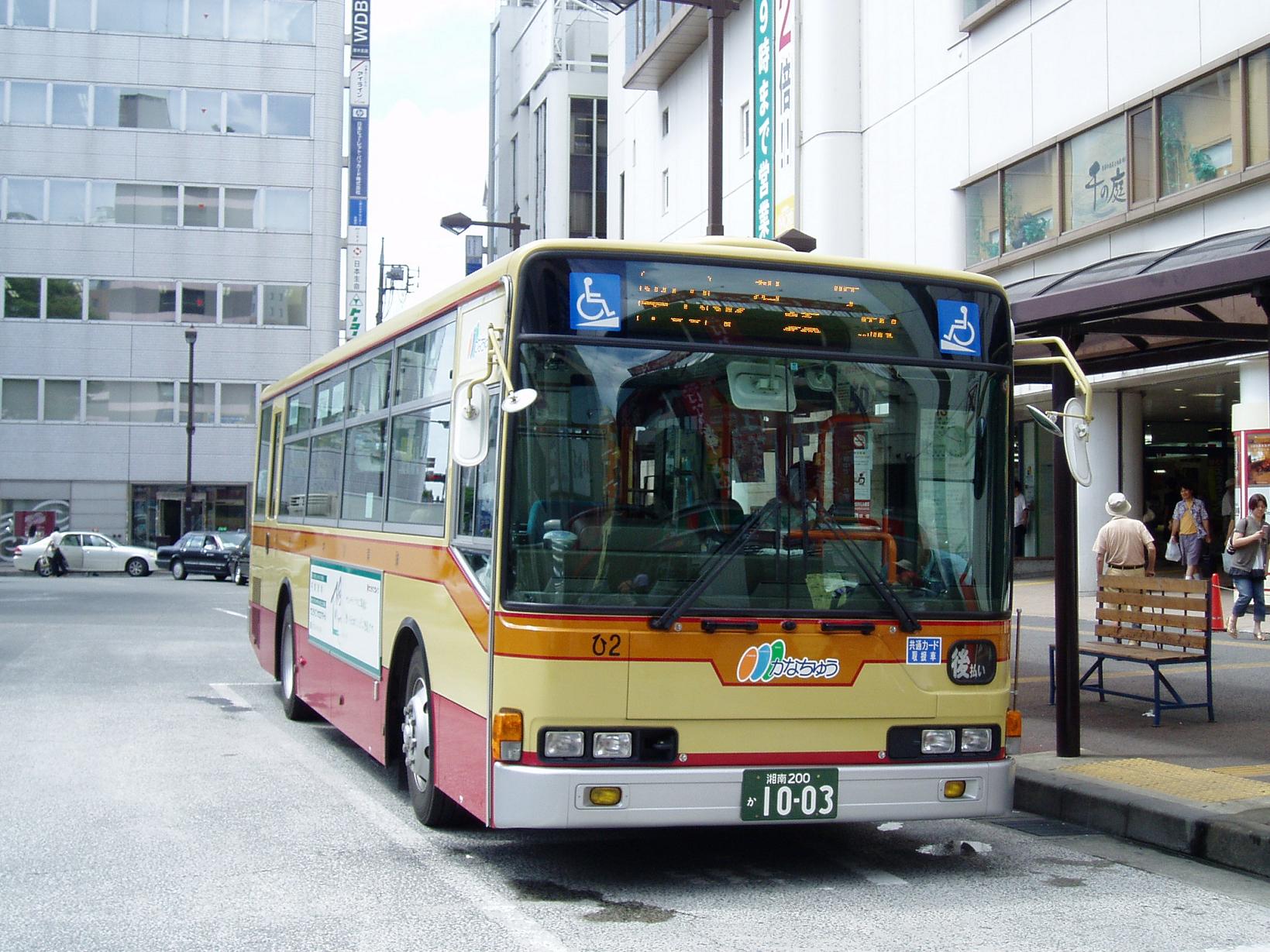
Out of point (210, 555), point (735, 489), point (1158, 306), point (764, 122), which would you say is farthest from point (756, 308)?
point (210, 555)

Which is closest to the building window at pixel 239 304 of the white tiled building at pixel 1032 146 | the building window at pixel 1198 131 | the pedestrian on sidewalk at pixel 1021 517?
the white tiled building at pixel 1032 146

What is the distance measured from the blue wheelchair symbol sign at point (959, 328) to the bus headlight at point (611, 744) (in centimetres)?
235

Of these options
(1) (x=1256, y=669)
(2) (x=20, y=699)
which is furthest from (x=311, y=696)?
(1) (x=1256, y=669)

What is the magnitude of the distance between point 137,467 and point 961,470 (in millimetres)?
49772

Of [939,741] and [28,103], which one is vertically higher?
[28,103]

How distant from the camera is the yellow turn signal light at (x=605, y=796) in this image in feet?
19.8

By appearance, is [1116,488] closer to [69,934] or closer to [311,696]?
[311,696]

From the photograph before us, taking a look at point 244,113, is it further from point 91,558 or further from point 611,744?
point 611,744

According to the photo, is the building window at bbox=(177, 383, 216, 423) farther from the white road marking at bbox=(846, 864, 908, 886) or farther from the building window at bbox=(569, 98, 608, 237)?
the white road marking at bbox=(846, 864, 908, 886)

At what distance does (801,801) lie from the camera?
6.30 metres

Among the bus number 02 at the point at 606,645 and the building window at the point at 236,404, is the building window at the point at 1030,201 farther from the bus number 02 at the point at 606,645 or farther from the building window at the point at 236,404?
the building window at the point at 236,404

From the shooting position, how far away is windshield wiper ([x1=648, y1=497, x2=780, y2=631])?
6113 mm

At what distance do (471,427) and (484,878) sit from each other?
2.11 m

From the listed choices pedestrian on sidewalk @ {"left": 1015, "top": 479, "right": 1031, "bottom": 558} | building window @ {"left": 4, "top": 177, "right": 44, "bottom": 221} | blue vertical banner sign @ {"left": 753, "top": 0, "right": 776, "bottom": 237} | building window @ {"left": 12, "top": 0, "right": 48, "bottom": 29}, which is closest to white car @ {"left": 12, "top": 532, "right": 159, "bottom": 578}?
building window @ {"left": 4, "top": 177, "right": 44, "bottom": 221}
